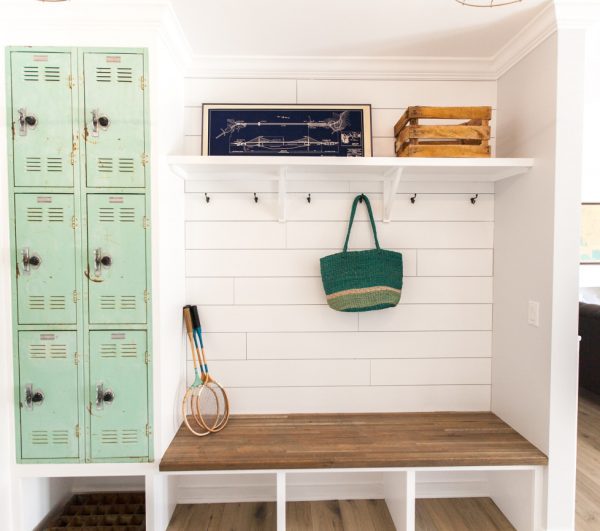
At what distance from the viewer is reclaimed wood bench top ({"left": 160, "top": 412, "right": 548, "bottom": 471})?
65.8 inches

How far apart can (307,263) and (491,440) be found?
1.17 m

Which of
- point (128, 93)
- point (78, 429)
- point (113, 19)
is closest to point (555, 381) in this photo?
point (78, 429)

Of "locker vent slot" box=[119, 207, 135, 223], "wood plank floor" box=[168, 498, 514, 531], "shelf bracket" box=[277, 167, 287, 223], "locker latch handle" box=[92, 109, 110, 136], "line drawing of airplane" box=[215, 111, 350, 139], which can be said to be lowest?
"wood plank floor" box=[168, 498, 514, 531]

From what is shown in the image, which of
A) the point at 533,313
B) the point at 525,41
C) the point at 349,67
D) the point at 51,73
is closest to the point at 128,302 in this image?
the point at 51,73

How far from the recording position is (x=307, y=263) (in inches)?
83.7

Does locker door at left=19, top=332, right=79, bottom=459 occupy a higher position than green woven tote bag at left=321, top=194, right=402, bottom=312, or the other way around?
green woven tote bag at left=321, top=194, right=402, bottom=312

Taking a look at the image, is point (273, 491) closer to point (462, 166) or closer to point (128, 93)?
point (462, 166)

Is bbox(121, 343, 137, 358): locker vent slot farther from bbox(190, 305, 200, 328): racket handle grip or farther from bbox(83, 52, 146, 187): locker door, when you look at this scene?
bbox(83, 52, 146, 187): locker door

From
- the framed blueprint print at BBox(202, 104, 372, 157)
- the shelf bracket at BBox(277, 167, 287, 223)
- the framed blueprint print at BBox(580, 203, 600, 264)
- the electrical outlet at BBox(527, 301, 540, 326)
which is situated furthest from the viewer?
the framed blueprint print at BBox(580, 203, 600, 264)

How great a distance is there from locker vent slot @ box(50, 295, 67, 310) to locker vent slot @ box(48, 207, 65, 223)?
31 centimetres

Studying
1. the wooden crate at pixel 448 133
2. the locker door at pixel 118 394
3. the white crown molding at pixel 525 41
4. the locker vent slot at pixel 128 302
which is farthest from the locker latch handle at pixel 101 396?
the white crown molding at pixel 525 41

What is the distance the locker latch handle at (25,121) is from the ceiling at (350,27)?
2.38 ft

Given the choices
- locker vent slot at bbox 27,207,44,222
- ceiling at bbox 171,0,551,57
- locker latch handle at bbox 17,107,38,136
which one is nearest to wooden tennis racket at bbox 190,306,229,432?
locker vent slot at bbox 27,207,44,222

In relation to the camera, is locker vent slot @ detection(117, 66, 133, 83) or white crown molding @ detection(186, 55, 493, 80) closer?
locker vent slot @ detection(117, 66, 133, 83)
